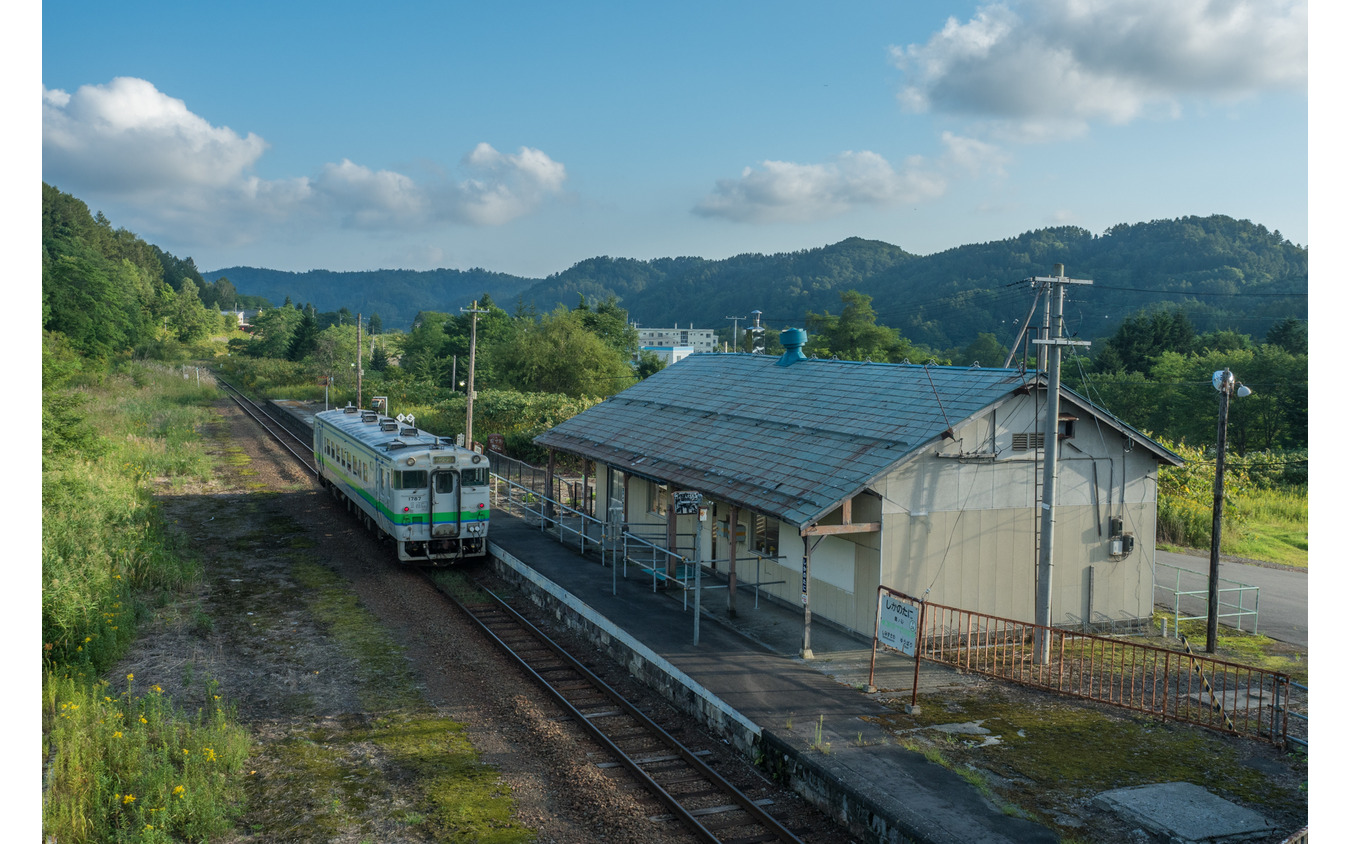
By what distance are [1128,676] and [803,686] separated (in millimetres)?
5499

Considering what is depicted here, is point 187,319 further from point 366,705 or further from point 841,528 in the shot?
point 841,528

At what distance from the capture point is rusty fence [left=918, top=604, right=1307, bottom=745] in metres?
11.4

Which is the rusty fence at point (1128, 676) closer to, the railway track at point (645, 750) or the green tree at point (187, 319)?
the railway track at point (645, 750)

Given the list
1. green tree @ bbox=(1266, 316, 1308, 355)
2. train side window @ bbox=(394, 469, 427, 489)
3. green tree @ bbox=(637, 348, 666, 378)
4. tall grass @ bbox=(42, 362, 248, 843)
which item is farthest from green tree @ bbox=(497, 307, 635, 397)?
green tree @ bbox=(1266, 316, 1308, 355)

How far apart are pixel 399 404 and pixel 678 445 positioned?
36091 mm

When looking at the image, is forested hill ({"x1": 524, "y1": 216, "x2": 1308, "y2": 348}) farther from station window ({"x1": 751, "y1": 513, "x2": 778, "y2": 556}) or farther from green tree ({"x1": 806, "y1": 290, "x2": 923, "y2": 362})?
station window ({"x1": 751, "y1": 513, "x2": 778, "y2": 556})

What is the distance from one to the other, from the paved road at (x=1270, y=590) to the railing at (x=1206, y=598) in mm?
59

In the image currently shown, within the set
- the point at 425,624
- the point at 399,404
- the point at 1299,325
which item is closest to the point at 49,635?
the point at 425,624

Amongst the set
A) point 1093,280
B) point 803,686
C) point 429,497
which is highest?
point 1093,280

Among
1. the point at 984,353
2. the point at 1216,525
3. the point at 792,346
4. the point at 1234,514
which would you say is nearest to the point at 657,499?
the point at 792,346

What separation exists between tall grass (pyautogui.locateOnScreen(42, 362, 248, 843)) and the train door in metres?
5.08

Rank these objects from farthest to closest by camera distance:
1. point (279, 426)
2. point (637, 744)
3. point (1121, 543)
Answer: point (279, 426), point (1121, 543), point (637, 744)

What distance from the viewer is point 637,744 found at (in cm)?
1141

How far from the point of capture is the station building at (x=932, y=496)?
14039mm
